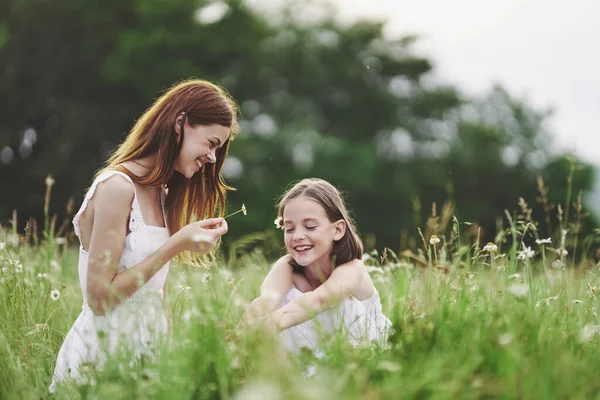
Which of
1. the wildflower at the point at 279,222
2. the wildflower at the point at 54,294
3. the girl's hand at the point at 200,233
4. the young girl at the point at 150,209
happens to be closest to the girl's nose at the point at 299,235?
the wildflower at the point at 279,222

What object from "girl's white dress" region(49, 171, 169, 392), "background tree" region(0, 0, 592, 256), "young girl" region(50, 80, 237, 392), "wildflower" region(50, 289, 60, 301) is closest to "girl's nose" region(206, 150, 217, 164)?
"young girl" region(50, 80, 237, 392)

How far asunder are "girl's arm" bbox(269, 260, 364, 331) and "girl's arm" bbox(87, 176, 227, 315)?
1.65 ft

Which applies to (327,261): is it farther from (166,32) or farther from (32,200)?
(166,32)

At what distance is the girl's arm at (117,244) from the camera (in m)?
3.38

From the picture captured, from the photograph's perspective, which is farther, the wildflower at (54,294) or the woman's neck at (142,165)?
the wildflower at (54,294)

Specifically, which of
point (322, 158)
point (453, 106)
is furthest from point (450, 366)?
point (453, 106)

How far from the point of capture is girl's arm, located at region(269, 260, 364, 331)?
3.49 meters

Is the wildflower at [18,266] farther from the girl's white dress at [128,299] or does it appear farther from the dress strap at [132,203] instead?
the dress strap at [132,203]

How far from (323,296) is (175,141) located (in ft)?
3.81

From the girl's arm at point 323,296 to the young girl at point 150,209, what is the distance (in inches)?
19.7

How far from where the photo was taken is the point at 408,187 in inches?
960

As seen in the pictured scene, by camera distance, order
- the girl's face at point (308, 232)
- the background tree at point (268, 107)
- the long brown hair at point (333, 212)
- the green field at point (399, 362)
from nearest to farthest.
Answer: the green field at point (399, 362)
the girl's face at point (308, 232)
the long brown hair at point (333, 212)
the background tree at point (268, 107)

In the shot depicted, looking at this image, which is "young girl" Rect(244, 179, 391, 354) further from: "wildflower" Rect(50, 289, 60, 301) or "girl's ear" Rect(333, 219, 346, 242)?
"wildflower" Rect(50, 289, 60, 301)

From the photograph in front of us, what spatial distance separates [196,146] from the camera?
3.85 metres
